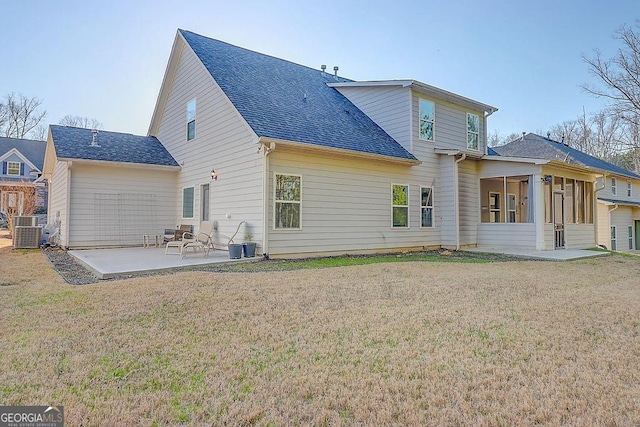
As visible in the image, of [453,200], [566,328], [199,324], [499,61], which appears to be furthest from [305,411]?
[499,61]

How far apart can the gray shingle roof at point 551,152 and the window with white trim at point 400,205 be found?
41.2ft

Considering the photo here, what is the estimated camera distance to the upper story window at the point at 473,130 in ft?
44.6

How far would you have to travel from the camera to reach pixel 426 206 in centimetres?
1218

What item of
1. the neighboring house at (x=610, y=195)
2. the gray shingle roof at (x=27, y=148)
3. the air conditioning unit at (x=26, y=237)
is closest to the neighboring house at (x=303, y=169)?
the air conditioning unit at (x=26, y=237)

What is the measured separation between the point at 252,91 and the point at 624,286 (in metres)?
9.34

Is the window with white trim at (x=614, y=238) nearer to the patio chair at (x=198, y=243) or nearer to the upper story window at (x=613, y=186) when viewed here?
the upper story window at (x=613, y=186)

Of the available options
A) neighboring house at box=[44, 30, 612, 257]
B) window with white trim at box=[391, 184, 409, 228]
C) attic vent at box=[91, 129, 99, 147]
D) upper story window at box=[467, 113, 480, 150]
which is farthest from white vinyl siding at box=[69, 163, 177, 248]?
upper story window at box=[467, 113, 480, 150]

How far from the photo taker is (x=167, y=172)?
42.1 ft

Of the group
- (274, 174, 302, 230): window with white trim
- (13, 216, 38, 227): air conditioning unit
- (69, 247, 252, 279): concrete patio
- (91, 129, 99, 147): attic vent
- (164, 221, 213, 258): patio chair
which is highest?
(91, 129, 99, 147): attic vent

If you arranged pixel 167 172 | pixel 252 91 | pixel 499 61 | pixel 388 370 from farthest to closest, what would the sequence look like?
pixel 499 61
pixel 167 172
pixel 252 91
pixel 388 370

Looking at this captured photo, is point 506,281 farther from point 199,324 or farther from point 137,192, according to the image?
point 137,192

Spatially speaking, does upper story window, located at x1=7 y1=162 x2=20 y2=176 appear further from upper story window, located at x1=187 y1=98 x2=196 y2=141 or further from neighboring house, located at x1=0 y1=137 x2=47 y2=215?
upper story window, located at x1=187 y1=98 x2=196 y2=141

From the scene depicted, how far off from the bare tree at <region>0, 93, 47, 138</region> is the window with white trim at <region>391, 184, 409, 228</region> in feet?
127

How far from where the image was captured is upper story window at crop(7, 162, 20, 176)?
90.4 feet
